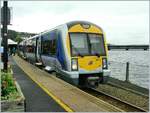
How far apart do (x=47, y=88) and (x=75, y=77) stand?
1538mm

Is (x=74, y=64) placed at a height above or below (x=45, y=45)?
below

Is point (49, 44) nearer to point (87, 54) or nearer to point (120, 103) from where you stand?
point (87, 54)

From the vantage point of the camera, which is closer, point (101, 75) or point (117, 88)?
point (101, 75)

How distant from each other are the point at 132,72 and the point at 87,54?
5.30 metres

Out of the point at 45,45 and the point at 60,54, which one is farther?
the point at 45,45

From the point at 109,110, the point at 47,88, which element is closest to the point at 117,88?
the point at 47,88

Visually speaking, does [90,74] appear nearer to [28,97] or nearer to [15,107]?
[28,97]

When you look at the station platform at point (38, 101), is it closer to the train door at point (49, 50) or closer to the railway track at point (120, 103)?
the railway track at point (120, 103)

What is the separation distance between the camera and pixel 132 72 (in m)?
19.4

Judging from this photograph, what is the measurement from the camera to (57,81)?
1539 cm

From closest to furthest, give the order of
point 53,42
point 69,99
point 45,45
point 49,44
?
point 69,99, point 53,42, point 49,44, point 45,45

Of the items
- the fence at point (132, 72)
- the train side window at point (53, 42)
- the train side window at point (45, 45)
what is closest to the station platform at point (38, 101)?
the train side window at point (53, 42)

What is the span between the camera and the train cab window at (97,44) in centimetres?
1520

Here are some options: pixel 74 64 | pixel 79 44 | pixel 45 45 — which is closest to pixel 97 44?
pixel 79 44
